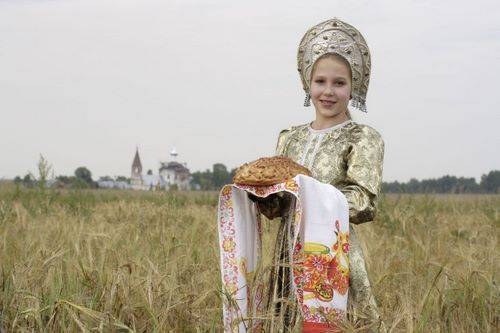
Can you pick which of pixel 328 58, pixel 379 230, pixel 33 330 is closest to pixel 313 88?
pixel 328 58

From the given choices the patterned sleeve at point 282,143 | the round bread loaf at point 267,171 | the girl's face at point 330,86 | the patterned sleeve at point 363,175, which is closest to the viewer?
the round bread loaf at point 267,171

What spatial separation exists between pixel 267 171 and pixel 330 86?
470mm

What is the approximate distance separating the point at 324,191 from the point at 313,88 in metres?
0.45

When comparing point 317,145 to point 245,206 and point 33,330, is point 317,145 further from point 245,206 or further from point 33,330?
point 33,330

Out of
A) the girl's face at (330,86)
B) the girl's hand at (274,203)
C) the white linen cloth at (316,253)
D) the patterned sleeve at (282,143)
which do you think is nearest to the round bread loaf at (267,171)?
the white linen cloth at (316,253)

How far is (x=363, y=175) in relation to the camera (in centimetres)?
264

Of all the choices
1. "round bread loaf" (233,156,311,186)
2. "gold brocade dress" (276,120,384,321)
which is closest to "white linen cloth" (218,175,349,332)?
"round bread loaf" (233,156,311,186)

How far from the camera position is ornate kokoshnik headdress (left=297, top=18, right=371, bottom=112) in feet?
8.98

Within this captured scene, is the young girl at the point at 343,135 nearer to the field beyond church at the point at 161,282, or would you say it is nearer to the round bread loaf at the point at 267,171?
the round bread loaf at the point at 267,171

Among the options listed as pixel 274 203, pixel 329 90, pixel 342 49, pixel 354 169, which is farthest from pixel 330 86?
pixel 274 203

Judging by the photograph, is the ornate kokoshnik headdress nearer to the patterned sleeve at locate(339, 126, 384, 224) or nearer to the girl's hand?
the patterned sleeve at locate(339, 126, 384, 224)

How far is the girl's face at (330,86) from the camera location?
2715 mm

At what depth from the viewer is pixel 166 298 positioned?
9.35 ft

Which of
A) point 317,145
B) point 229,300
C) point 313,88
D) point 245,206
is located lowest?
point 229,300
